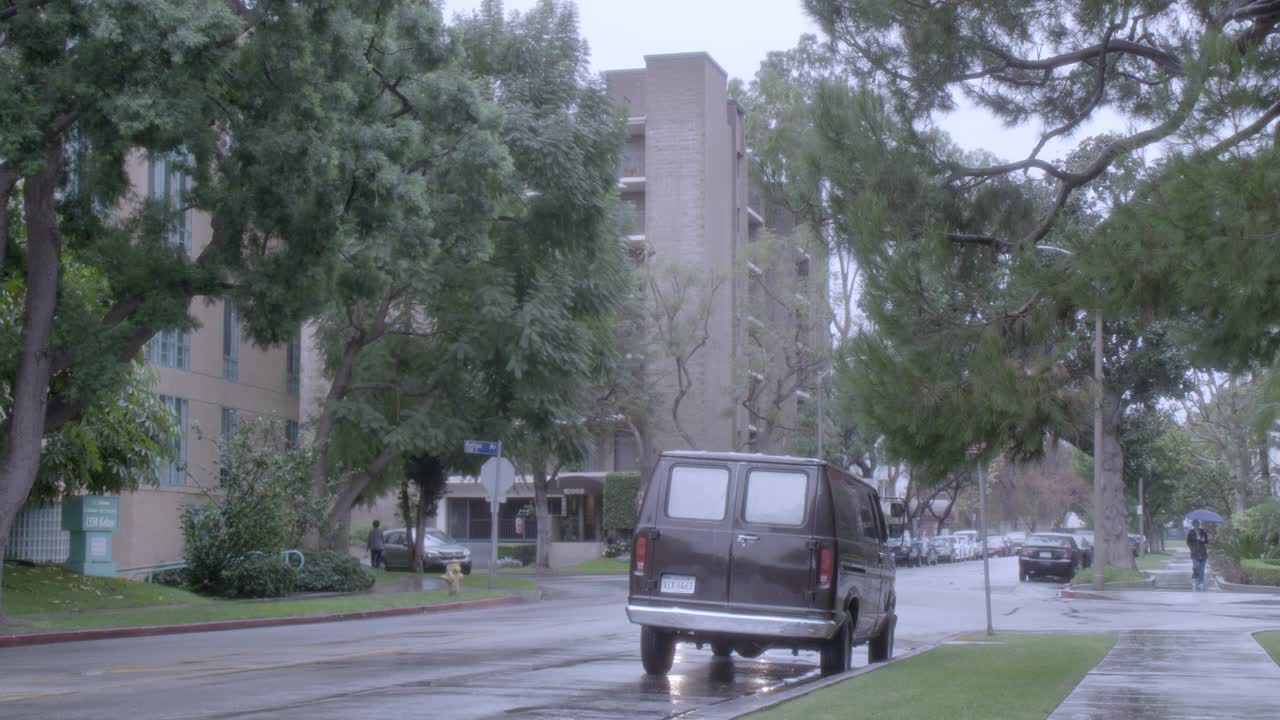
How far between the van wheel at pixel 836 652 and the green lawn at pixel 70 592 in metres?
15.0

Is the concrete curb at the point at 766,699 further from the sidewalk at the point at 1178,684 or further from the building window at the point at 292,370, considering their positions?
the building window at the point at 292,370

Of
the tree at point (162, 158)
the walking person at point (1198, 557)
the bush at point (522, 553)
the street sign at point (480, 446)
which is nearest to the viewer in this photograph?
the tree at point (162, 158)

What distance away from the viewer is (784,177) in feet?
49.2

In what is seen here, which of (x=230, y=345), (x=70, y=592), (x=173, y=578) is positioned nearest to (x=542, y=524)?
(x=230, y=345)

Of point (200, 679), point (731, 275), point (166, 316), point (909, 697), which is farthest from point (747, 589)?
point (731, 275)

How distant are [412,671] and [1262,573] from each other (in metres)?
31.6

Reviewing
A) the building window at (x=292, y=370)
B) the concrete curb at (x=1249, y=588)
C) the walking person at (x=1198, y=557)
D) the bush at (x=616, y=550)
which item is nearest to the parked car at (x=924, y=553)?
the bush at (x=616, y=550)

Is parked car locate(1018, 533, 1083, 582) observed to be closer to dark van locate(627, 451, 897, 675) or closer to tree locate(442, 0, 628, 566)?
tree locate(442, 0, 628, 566)

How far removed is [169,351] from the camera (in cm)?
3709

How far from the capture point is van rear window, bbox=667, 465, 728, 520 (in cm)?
1351

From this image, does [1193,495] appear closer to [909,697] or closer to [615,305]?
[615,305]

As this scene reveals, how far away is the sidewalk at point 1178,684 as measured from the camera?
10438mm

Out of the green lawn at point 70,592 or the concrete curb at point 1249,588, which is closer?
the green lawn at point 70,592

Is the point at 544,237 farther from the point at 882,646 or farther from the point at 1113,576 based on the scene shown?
the point at 882,646
